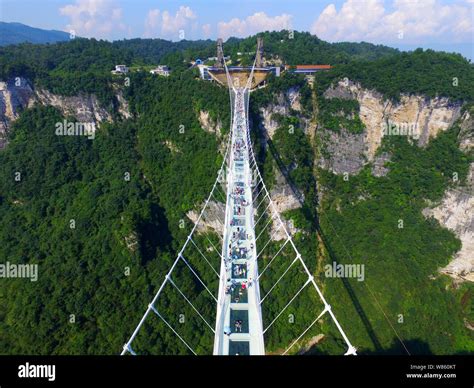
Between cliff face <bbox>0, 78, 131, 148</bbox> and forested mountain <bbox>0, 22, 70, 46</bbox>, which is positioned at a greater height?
forested mountain <bbox>0, 22, 70, 46</bbox>

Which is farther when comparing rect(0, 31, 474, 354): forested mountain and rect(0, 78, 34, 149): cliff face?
rect(0, 78, 34, 149): cliff face

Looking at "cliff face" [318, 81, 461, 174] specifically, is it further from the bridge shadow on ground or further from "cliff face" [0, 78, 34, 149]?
"cliff face" [0, 78, 34, 149]

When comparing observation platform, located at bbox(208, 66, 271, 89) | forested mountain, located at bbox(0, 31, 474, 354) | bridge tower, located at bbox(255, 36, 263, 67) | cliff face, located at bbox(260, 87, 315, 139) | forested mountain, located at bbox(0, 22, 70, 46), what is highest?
forested mountain, located at bbox(0, 22, 70, 46)

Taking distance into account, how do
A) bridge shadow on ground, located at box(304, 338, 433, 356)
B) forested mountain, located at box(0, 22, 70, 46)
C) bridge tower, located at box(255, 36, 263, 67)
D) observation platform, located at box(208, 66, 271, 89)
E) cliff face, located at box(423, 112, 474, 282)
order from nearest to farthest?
1. bridge shadow on ground, located at box(304, 338, 433, 356)
2. cliff face, located at box(423, 112, 474, 282)
3. observation platform, located at box(208, 66, 271, 89)
4. bridge tower, located at box(255, 36, 263, 67)
5. forested mountain, located at box(0, 22, 70, 46)

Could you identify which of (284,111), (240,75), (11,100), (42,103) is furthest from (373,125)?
(11,100)

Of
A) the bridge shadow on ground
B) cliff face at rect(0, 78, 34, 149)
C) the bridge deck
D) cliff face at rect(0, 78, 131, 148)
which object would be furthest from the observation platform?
the bridge shadow on ground

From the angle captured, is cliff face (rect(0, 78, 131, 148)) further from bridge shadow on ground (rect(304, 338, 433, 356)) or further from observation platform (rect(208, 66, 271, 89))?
bridge shadow on ground (rect(304, 338, 433, 356))

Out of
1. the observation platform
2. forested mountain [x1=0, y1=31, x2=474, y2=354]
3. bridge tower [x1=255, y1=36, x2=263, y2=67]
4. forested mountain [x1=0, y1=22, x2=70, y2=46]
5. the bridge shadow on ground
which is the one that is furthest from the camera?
forested mountain [x1=0, y1=22, x2=70, y2=46]

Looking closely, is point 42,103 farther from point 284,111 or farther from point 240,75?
point 284,111
